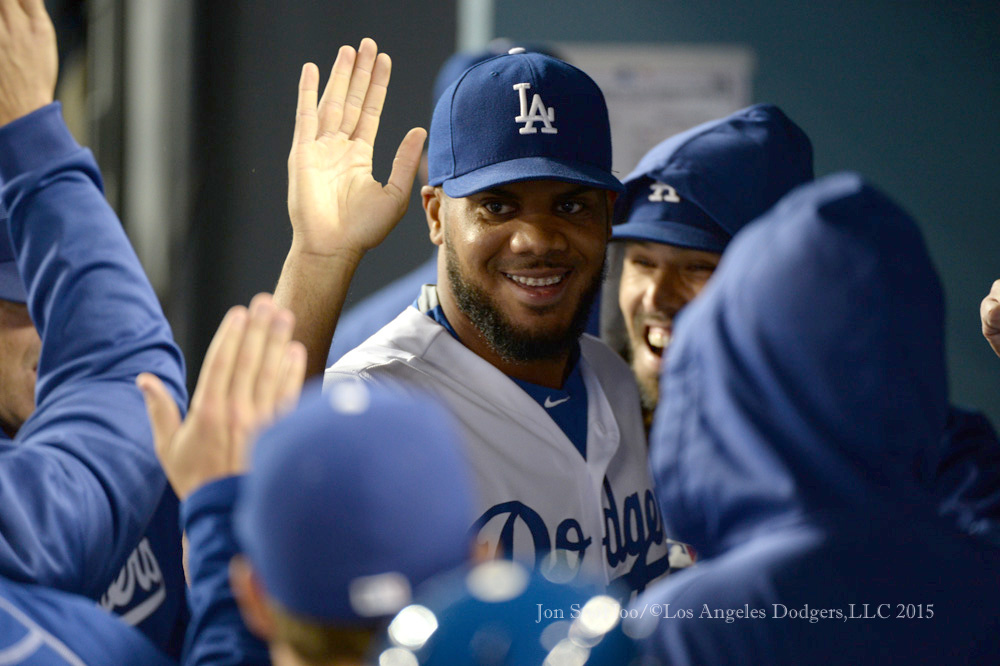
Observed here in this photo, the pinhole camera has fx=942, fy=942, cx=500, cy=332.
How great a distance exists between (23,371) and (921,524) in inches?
47.6

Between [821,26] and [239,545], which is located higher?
[821,26]

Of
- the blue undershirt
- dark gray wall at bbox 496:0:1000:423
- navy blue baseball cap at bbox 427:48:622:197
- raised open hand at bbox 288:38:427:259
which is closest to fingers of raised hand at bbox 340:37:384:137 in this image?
raised open hand at bbox 288:38:427:259

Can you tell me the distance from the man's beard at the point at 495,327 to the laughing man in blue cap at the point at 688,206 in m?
0.34

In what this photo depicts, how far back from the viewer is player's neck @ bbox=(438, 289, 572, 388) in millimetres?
1597

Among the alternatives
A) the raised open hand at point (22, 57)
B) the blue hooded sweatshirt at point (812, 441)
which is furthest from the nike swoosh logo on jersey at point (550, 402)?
the raised open hand at point (22, 57)

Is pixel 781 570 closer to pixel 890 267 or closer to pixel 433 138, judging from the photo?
pixel 890 267

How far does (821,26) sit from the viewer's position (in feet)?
10.3

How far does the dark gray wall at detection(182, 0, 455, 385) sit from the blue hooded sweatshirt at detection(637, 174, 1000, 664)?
898 mm

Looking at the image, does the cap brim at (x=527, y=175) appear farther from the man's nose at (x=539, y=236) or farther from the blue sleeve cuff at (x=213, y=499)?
the blue sleeve cuff at (x=213, y=499)

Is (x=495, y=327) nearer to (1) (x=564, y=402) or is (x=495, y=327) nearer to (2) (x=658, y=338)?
(1) (x=564, y=402)

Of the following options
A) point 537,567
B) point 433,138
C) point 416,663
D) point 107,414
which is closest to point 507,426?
point 537,567

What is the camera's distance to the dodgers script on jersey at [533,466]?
4.54ft

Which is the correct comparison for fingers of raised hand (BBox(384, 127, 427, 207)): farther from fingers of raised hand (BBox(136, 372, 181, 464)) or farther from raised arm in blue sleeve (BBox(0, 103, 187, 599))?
fingers of raised hand (BBox(136, 372, 181, 464))

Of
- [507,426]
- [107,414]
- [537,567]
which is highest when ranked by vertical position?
[107,414]
